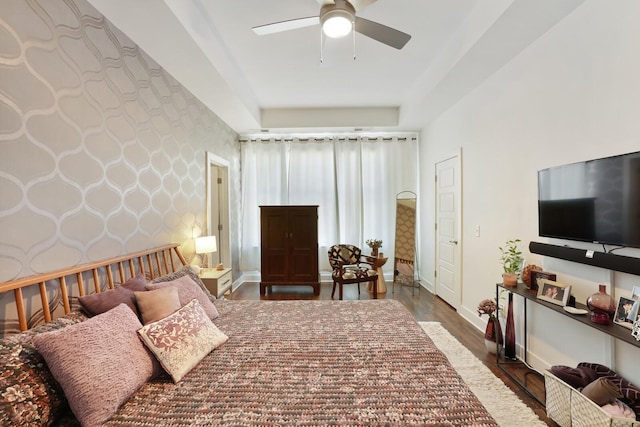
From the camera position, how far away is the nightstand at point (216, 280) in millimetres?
3029

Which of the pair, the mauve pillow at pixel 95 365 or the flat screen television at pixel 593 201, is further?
the flat screen television at pixel 593 201

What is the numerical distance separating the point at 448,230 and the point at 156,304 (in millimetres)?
3719

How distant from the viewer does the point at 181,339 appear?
147cm

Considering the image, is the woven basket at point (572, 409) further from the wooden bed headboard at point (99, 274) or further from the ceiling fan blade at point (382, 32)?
the wooden bed headboard at point (99, 274)

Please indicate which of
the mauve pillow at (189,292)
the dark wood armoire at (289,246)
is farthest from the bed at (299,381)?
the dark wood armoire at (289,246)

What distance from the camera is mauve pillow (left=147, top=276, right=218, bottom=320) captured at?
1.94 metres

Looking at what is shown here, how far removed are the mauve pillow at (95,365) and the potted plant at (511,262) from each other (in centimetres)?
264

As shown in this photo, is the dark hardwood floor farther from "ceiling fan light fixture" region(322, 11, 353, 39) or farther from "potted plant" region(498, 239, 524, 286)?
"ceiling fan light fixture" region(322, 11, 353, 39)

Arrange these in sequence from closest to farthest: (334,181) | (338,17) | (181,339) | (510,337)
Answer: (181,339) → (338,17) → (510,337) → (334,181)

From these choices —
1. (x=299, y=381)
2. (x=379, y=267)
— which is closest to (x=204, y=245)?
(x=299, y=381)

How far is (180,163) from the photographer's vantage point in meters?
3.01

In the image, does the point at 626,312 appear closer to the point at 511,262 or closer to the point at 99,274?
the point at 511,262

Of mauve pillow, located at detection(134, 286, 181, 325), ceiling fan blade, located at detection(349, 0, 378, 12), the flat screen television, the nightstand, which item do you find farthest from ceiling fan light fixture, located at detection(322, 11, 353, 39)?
the nightstand

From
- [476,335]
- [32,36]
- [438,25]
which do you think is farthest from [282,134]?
[476,335]
